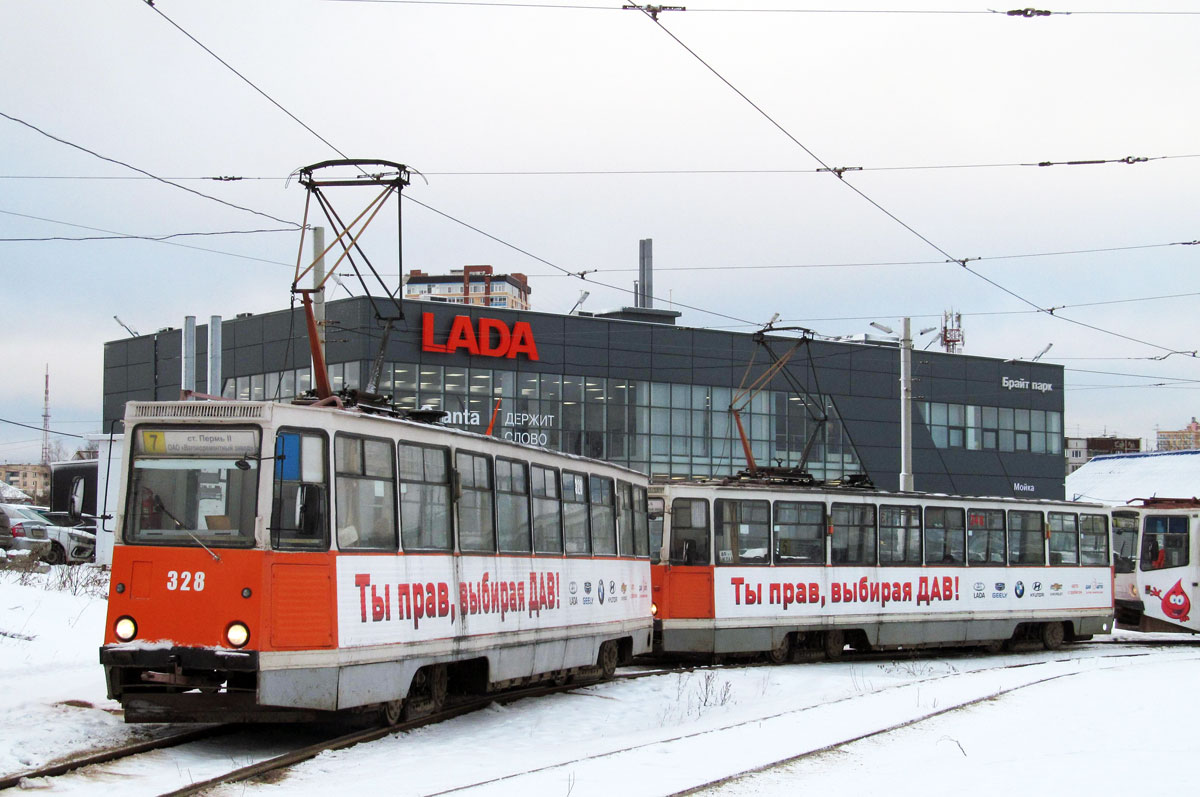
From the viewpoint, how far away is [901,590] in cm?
2197

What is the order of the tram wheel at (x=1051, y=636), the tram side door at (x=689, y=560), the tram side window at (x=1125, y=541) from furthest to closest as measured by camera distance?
1. the tram side window at (x=1125, y=541)
2. the tram wheel at (x=1051, y=636)
3. the tram side door at (x=689, y=560)

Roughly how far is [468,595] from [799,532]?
29.3ft

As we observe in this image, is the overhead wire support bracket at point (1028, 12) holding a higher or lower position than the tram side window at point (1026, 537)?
higher

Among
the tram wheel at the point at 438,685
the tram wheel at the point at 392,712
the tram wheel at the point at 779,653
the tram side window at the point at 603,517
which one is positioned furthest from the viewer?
the tram wheel at the point at 779,653

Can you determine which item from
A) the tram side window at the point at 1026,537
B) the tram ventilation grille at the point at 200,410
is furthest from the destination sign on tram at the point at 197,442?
the tram side window at the point at 1026,537

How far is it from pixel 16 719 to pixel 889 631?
47.5ft

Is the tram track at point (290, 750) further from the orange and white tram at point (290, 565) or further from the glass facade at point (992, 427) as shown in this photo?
the glass facade at point (992, 427)

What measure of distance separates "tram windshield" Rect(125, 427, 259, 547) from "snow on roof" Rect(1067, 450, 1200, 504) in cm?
7533

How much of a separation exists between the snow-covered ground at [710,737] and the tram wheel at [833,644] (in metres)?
3.26

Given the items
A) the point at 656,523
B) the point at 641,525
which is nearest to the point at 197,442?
the point at 641,525

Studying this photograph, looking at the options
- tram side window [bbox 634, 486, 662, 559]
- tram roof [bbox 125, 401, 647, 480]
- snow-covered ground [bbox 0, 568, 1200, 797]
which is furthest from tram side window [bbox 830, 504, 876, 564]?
tram roof [bbox 125, 401, 647, 480]

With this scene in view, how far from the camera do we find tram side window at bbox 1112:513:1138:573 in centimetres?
2834

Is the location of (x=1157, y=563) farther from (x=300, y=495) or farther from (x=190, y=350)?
(x=300, y=495)

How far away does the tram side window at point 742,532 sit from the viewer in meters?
19.5
